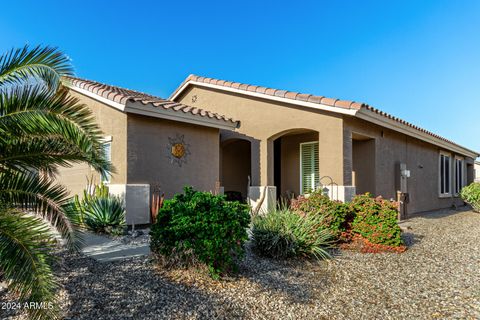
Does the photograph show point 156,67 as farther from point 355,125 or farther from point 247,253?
point 247,253

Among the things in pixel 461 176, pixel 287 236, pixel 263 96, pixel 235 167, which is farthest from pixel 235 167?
pixel 461 176

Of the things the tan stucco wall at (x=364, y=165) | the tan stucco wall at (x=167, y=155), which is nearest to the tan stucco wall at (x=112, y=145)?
the tan stucco wall at (x=167, y=155)

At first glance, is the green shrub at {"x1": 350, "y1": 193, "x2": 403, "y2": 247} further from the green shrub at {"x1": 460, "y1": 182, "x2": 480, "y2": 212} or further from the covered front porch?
the green shrub at {"x1": 460, "y1": 182, "x2": 480, "y2": 212}

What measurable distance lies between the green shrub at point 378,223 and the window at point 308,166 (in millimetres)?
4705

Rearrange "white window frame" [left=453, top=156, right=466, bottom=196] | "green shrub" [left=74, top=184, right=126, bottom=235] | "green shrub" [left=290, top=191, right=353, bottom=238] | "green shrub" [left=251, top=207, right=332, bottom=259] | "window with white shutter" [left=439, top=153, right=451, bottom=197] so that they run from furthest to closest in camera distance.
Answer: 1. "white window frame" [left=453, top=156, right=466, bottom=196]
2. "window with white shutter" [left=439, top=153, right=451, bottom=197]
3. "green shrub" [left=74, top=184, right=126, bottom=235]
4. "green shrub" [left=290, top=191, right=353, bottom=238]
5. "green shrub" [left=251, top=207, right=332, bottom=259]

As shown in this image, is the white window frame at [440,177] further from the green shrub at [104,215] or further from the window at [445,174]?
the green shrub at [104,215]

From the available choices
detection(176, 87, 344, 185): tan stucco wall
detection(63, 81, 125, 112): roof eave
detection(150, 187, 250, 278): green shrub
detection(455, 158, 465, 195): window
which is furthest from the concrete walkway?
detection(455, 158, 465, 195): window

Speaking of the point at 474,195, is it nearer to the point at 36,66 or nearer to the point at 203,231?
the point at 203,231

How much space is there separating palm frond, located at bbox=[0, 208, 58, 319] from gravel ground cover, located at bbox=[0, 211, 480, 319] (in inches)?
30.7

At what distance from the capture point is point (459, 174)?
76.0 ft

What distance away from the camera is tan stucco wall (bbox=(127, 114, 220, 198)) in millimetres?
10258

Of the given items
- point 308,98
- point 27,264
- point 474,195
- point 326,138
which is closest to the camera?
point 27,264

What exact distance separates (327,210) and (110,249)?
17.1 ft

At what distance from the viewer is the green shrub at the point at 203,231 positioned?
5543mm
